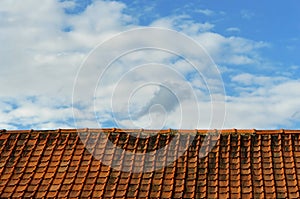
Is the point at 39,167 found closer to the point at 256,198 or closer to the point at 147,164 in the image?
the point at 147,164

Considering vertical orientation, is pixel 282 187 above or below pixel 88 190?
above

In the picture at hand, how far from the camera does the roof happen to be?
11.1 metres

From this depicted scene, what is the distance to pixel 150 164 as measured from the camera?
1203 cm

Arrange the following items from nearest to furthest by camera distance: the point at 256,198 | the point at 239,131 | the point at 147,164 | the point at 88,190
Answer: the point at 256,198 < the point at 88,190 < the point at 147,164 < the point at 239,131

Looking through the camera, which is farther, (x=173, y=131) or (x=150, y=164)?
(x=173, y=131)

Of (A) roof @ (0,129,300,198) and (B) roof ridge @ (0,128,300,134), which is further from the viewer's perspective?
(B) roof ridge @ (0,128,300,134)

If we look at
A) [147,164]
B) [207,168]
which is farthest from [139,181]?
[207,168]

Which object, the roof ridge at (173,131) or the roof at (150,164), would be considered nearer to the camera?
the roof at (150,164)

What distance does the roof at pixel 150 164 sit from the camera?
436 inches

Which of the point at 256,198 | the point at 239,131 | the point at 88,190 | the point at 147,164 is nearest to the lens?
the point at 256,198

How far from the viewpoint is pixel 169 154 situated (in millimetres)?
12352

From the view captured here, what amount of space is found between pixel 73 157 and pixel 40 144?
1221 mm

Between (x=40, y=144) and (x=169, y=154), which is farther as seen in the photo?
(x=40, y=144)

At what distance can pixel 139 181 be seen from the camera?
11.4 metres
